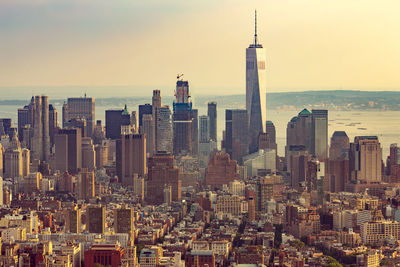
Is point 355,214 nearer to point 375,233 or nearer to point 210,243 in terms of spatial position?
point 375,233

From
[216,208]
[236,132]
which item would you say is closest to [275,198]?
[216,208]

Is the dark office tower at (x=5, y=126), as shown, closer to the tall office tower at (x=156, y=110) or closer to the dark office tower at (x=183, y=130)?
the tall office tower at (x=156, y=110)

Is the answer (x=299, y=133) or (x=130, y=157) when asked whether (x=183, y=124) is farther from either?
(x=299, y=133)

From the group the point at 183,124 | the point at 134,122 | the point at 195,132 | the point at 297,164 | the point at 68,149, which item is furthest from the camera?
the point at 183,124

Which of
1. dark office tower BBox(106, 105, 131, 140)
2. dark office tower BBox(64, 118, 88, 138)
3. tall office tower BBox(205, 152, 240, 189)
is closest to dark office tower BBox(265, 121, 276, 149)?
tall office tower BBox(205, 152, 240, 189)

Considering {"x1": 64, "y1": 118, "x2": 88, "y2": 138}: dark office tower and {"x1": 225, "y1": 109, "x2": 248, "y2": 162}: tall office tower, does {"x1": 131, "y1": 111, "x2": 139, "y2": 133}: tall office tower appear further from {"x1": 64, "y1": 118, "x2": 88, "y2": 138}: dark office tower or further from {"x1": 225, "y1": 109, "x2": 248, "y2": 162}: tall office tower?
{"x1": 225, "y1": 109, "x2": 248, "y2": 162}: tall office tower

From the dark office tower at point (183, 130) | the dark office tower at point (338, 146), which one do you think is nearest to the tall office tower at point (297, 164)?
the dark office tower at point (338, 146)

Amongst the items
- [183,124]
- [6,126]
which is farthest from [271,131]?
[6,126]
